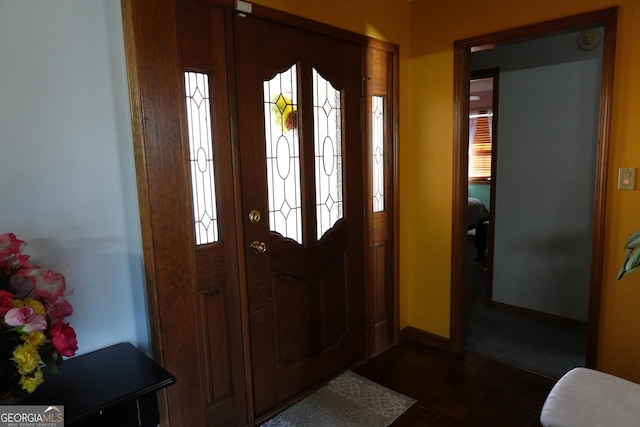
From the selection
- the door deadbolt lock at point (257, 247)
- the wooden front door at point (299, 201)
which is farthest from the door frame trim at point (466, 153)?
the door deadbolt lock at point (257, 247)

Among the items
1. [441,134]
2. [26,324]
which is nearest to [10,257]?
[26,324]

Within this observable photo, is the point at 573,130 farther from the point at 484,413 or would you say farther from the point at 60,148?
the point at 60,148

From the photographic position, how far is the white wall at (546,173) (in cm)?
307

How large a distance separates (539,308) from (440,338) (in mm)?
1027

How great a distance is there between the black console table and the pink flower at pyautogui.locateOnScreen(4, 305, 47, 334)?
11.2 inches

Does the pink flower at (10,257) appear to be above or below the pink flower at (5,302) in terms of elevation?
above

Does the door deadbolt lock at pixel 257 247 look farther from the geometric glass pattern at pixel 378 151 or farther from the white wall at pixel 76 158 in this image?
the geometric glass pattern at pixel 378 151

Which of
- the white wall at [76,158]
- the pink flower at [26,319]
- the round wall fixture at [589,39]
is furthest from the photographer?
the round wall fixture at [589,39]

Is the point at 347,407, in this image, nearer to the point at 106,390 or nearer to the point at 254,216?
the point at 254,216

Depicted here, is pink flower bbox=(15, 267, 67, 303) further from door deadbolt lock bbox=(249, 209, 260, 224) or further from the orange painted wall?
the orange painted wall

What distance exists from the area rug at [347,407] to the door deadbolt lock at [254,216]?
1.04 metres

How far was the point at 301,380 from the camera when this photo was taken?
237cm

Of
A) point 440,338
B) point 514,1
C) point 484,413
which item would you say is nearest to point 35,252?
point 484,413

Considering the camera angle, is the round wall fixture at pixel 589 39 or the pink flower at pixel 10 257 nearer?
the pink flower at pixel 10 257
